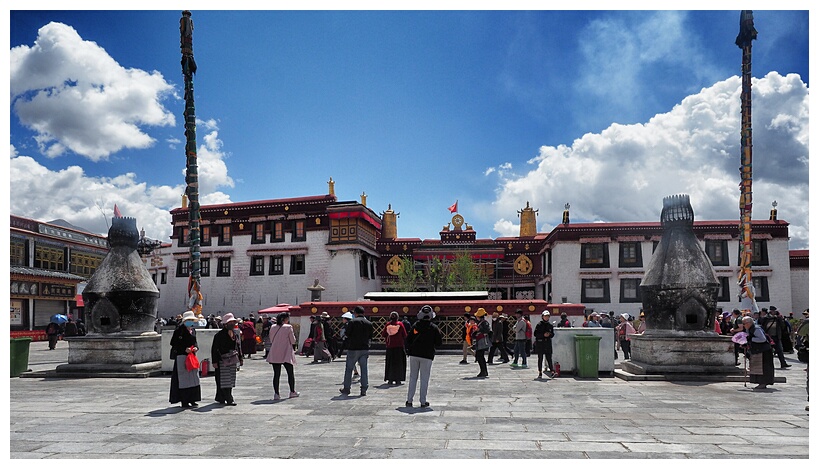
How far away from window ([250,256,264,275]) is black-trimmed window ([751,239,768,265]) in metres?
32.8

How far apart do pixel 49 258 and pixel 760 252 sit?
45429 millimetres

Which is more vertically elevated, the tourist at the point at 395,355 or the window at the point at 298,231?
the window at the point at 298,231

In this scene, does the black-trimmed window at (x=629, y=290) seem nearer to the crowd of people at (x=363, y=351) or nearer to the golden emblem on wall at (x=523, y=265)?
the golden emblem on wall at (x=523, y=265)

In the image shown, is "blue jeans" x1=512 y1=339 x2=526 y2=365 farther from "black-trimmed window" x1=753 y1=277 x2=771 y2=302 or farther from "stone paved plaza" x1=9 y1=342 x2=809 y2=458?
"black-trimmed window" x1=753 y1=277 x2=771 y2=302

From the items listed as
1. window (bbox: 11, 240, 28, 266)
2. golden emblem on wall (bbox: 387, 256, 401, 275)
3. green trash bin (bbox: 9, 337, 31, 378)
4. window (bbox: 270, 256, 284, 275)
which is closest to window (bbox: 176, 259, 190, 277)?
window (bbox: 270, 256, 284, 275)

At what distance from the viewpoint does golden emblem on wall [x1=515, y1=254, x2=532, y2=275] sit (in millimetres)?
44125

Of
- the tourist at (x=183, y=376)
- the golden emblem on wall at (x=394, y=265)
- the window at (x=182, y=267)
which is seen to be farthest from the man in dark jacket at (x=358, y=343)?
the window at (x=182, y=267)

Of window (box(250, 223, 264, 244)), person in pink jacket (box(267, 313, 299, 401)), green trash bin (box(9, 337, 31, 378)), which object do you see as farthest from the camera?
window (box(250, 223, 264, 244))

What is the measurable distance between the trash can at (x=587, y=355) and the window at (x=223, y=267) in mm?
33517

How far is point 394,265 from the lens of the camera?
1736 inches

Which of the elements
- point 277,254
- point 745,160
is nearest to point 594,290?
point 745,160

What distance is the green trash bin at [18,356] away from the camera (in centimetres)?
1409

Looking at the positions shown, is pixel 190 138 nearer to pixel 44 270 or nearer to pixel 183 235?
pixel 44 270

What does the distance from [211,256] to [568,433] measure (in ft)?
130
